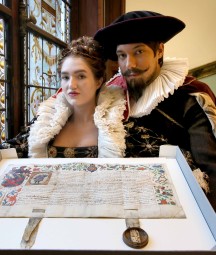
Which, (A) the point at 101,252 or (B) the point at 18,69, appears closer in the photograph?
(A) the point at 101,252

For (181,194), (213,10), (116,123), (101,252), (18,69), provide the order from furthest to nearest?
(213,10)
(18,69)
(116,123)
(181,194)
(101,252)

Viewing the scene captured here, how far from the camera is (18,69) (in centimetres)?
117

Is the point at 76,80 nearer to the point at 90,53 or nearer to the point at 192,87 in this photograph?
the point at 90,53

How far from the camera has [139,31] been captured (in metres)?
1.04

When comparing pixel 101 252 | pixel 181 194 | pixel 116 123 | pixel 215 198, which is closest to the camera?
pixel 101 252

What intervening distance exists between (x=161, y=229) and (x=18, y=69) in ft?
2.99

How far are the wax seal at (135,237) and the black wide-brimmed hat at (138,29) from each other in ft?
2.38

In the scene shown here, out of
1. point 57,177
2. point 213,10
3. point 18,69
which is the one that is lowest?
point 57,177

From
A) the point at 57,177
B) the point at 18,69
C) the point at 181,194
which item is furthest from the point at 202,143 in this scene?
the point at 18,69

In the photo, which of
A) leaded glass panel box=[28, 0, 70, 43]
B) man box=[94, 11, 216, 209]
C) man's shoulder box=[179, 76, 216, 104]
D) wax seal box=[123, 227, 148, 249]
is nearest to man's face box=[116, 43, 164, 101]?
man box=[94, 11, 216, 209]

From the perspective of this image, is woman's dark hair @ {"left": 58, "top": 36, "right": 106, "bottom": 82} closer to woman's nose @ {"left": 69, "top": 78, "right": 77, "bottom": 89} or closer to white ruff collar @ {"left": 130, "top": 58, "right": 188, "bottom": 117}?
woman's nose @ {"left": 69, "top": 78, "right": 77, "bottom": 89}

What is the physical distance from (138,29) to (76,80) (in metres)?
0.28

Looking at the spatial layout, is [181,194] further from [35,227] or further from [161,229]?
[35,227]

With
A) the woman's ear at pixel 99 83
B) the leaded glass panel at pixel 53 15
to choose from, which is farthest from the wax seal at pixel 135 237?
the leaded glass panel at pixel 53 15
